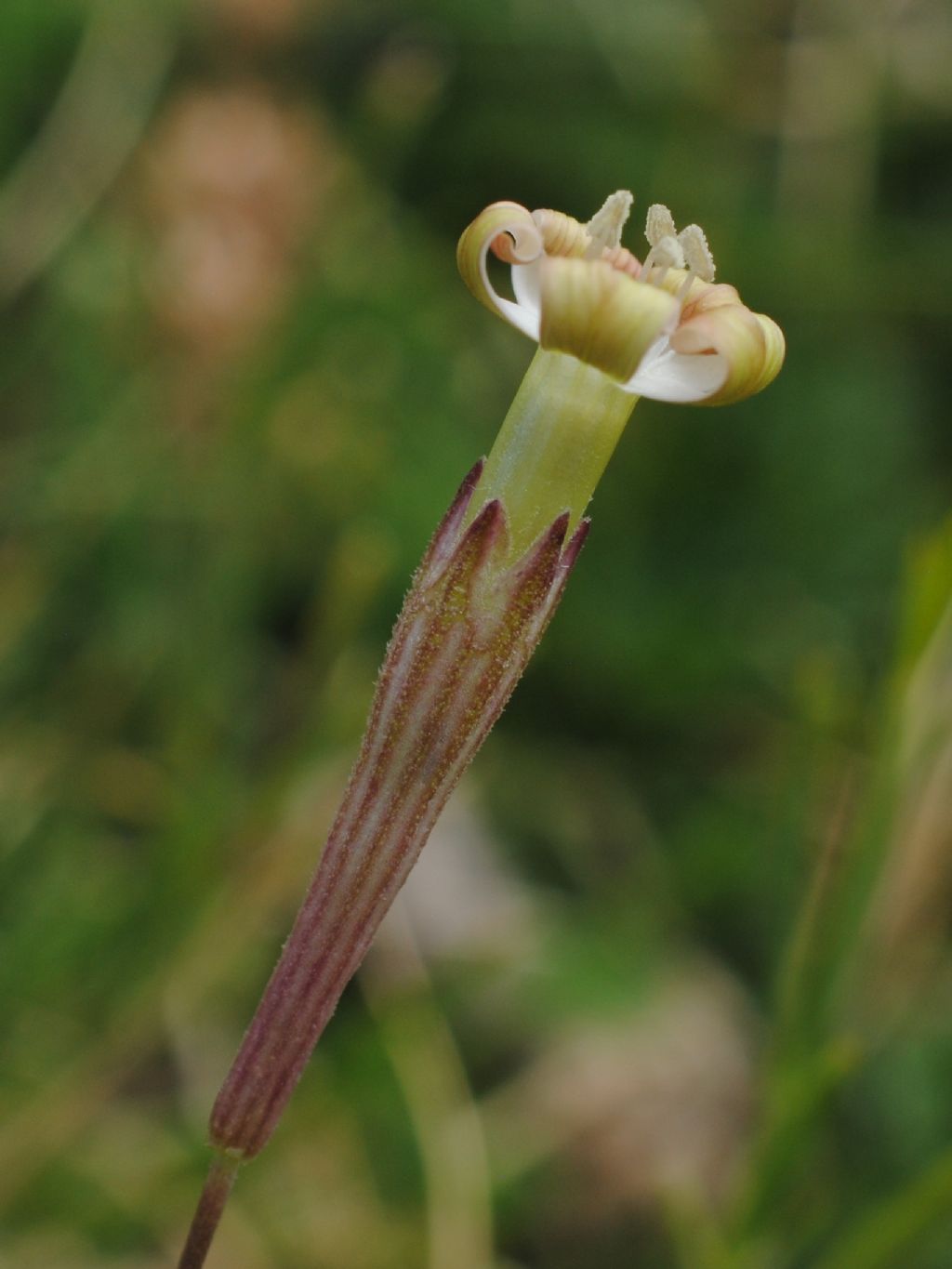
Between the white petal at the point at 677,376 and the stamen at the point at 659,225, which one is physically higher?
the stamen at the point at 659,225

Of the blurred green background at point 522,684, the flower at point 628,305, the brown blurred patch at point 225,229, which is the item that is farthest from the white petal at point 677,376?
the brown blurred patch at point 225,229

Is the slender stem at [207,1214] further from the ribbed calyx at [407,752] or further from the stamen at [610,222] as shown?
the stamen at [610,222]

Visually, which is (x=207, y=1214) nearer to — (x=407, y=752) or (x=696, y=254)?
(x=407, y=752)

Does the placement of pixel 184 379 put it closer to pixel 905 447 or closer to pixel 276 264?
pixel 276 264

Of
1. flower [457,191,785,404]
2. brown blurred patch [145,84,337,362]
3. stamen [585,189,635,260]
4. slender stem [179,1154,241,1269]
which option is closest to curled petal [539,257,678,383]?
flower [457,191,785,404]

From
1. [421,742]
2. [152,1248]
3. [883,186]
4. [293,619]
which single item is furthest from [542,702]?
[421,742]

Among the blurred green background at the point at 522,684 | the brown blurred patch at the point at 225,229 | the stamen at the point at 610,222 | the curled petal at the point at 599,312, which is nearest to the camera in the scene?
the curled petal at the point at 599,312

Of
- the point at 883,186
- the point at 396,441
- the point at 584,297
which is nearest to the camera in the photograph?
the point at 584,297
